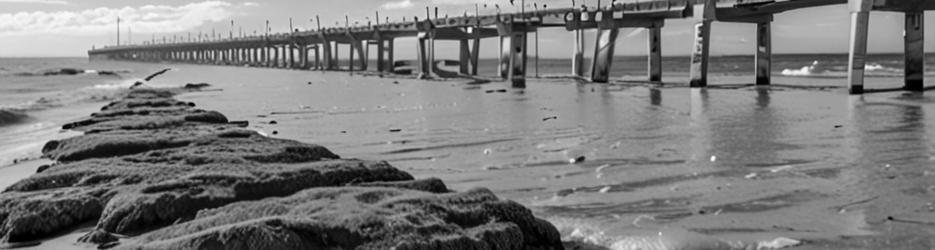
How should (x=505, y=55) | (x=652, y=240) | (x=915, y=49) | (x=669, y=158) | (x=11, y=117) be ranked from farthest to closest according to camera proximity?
(x=505, y=55)
(x=915, y=49)
(x=11, y=117)
(x=669, y=158)
(x=652, y=240)

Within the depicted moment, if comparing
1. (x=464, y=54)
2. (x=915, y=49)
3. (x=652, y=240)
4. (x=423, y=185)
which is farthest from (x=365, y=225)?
(x=464, y=54)

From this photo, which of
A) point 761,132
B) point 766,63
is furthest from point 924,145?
point 766,63

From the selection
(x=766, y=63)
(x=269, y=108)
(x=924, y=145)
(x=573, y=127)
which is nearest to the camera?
(x=924, y=145)

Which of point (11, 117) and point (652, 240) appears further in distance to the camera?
point (11, 117)

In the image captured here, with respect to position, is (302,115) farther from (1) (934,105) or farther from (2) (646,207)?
(1) (934,105)

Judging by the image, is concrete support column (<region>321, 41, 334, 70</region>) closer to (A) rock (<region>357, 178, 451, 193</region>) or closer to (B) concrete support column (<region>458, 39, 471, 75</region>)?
(B) concrete support column (<region>458, 39, 471, 75</region>)

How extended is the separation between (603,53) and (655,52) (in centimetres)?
291

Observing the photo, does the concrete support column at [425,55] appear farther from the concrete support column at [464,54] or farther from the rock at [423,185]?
the rock at [423,185]

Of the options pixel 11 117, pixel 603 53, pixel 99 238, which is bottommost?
pixel 11 117

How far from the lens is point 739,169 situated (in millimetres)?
9828

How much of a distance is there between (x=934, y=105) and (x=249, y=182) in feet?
69.4

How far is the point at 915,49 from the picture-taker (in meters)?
29.8

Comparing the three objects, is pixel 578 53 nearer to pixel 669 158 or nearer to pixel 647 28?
pixel 647 28

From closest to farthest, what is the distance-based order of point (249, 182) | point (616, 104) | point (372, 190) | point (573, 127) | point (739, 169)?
point (372, 190)
point (249, 182)
point (739, 169)
point (573, 127)
point (616, 104)
